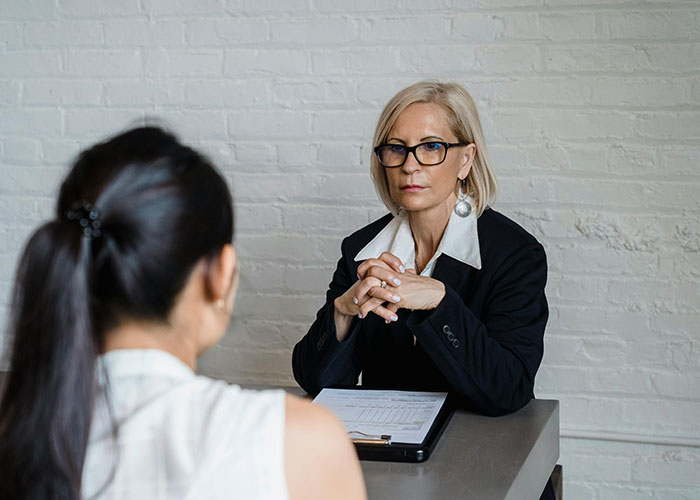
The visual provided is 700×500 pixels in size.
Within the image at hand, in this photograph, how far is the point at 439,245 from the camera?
6.98ft

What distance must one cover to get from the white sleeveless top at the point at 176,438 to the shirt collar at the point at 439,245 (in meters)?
1.23

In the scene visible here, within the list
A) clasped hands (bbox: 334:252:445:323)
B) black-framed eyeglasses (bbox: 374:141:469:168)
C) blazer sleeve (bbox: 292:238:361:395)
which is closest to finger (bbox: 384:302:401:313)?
clasped hands (bbox: 334:252:445:323)

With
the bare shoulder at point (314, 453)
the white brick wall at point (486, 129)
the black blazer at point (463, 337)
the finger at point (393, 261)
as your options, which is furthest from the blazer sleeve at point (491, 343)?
the bare shoulder at point (314, 453)

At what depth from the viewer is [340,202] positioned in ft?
9.10

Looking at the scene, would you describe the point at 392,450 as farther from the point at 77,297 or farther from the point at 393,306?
the point at 77,297

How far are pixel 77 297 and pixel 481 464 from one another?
0.87m

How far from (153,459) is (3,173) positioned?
2437mm

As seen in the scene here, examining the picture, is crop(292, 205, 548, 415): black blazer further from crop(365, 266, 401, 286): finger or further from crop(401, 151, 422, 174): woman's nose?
crop(401, 151, 422, 174): woman's nose

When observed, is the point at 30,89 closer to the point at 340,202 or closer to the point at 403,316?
the point at 340,202

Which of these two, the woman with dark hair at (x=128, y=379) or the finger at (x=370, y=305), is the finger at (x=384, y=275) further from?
the woman with dark hair at (x=128, y=379)

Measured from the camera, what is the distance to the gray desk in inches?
55.7

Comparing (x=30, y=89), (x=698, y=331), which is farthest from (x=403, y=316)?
(x=30, y=89)

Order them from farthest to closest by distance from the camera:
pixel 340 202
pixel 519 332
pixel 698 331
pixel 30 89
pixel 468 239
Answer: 1. pixel 30 89
2. pixel 340 202
3. pixel 698 331
4. pixel 468 239
5. pixel 519 332

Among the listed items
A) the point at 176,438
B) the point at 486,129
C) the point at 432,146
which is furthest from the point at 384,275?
the point at 176,438
